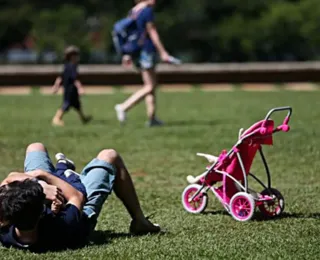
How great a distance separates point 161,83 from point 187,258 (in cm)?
2798

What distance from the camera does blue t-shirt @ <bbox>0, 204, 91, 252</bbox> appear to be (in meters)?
5.38

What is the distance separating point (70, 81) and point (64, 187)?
9.96 m

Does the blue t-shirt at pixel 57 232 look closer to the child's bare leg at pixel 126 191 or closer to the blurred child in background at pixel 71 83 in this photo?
the child's bare leg at pixel 126 191

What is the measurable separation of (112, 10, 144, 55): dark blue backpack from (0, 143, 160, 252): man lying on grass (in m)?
7.70

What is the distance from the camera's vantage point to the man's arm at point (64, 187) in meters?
5.55

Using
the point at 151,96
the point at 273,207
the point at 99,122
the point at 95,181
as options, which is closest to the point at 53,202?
the point at 95,181

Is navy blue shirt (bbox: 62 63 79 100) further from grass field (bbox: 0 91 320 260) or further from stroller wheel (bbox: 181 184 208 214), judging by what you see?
stroller wheel (bbox: 181 184 208 214)

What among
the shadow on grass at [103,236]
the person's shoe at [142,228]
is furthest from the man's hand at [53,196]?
the person's shoe at [142,228]

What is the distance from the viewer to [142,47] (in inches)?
544

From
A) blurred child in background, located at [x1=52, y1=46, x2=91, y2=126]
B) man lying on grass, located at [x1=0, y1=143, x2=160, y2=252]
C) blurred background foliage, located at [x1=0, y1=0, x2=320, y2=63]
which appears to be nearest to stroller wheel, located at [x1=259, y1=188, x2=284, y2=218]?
man lying on grass, located at [x1=0, y1=143, x2=160, y2=252]

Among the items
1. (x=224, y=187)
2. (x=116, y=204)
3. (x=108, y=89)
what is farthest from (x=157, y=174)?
(x=108, y=89)

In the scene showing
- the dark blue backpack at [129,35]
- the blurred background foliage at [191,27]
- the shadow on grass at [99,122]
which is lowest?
the blurred background foliage at [191,27]

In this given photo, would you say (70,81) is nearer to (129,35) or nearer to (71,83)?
(71,83)

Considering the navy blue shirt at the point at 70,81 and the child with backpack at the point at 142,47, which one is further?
the navy blue shirt at the point at 70,81
